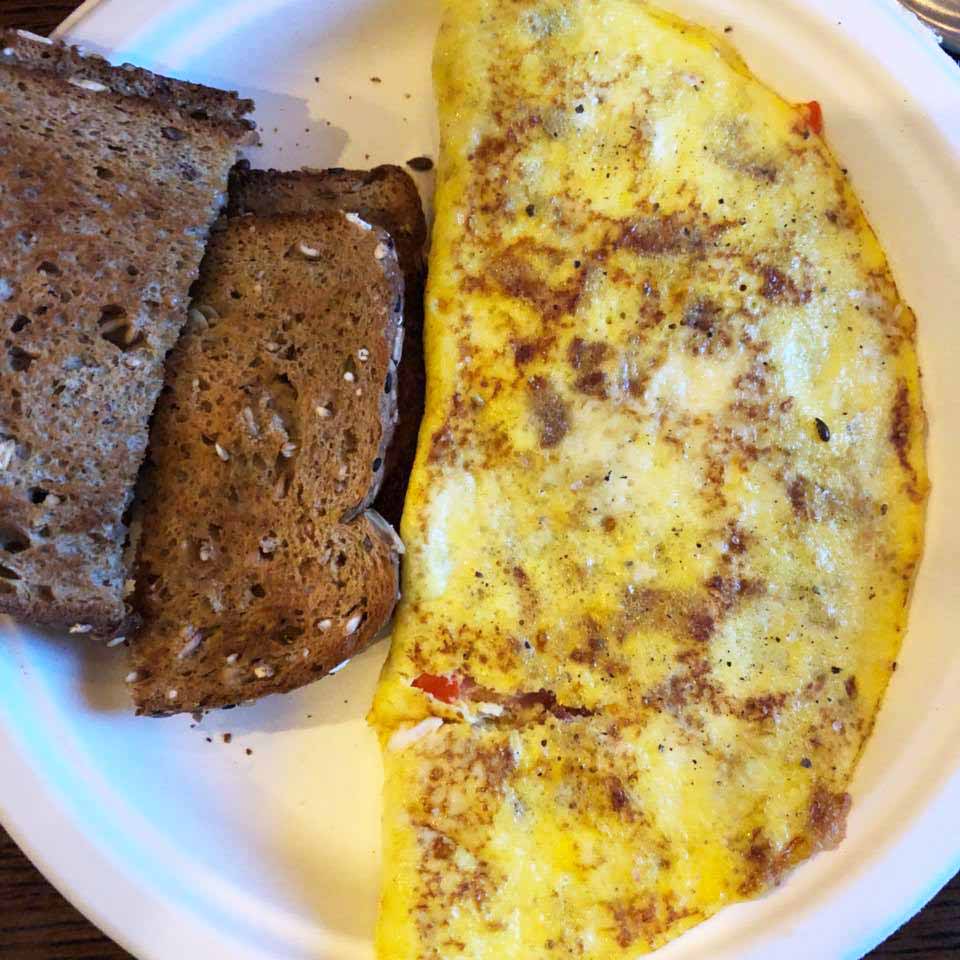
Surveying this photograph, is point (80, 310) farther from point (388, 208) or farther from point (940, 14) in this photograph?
point (940, 14)

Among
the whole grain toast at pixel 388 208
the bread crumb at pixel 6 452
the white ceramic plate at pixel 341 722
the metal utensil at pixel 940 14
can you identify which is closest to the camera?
the bread crumb at pixel 6 452

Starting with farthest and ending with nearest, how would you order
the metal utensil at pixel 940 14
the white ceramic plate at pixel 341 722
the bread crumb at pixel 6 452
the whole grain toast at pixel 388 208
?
1. the metal utensil at pixel 940 14
2. the whole grain toast at pixel 388 208
3. the white ceramic plate at pixel 341 722
4. the bread crumb at pixel 6 452

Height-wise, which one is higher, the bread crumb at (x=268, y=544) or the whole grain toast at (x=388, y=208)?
the whole grain toast at (x=388, y=208)

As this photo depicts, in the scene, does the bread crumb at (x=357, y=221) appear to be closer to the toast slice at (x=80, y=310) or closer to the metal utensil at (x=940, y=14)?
the toast slice at (x=80, y=310)

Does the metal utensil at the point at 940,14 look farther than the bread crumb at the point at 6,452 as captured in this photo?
Yes

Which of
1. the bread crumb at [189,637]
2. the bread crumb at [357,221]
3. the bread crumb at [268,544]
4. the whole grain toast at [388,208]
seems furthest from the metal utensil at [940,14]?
the bread crumb at [189,637]

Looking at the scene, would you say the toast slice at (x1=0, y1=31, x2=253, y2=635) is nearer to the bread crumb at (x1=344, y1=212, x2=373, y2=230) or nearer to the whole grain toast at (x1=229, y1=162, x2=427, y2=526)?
the whole grain toast at (x1=229, y1=162, x2=427, y2=526)
